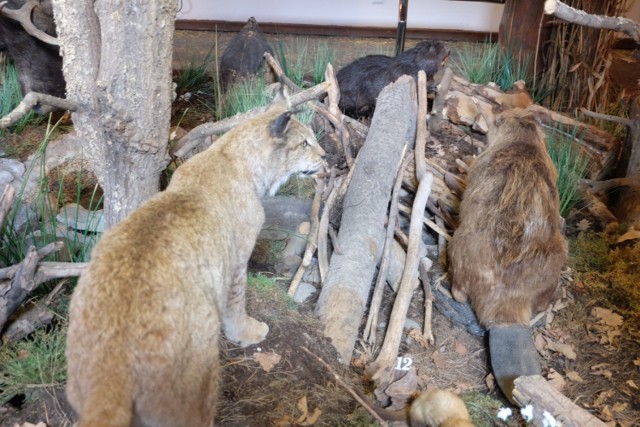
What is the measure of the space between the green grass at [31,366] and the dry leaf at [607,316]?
12.0 feet

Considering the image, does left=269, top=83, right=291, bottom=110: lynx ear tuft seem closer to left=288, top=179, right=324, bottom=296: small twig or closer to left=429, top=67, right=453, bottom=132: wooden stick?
left=288, top=179, right=324, bottom=296: small twig

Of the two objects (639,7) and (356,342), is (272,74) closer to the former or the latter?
(356,342)

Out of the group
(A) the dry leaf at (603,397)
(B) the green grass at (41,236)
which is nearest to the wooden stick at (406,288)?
(A) the dry leaf at (603,397)

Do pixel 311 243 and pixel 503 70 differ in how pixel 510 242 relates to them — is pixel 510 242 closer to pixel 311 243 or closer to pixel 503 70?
pixel 311 243

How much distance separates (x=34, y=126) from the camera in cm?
529

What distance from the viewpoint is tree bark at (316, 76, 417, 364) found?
383cm

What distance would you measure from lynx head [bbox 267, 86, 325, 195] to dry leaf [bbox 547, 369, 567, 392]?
2073 millimetres

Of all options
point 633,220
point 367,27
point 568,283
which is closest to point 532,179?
point 568,283

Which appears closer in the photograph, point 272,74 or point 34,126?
point 34,126

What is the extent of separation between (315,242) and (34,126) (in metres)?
2.83

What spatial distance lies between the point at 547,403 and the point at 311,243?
6.24 ft

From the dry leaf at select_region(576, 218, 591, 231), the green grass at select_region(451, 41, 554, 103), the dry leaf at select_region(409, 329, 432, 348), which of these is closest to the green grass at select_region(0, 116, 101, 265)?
the dry leaf at select_region(409, 329, 432, 348)

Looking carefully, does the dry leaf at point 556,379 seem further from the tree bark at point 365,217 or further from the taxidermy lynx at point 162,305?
the taxidermy lynx at point 162,305

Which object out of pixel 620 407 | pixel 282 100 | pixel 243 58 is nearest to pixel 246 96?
pixel 243 58
